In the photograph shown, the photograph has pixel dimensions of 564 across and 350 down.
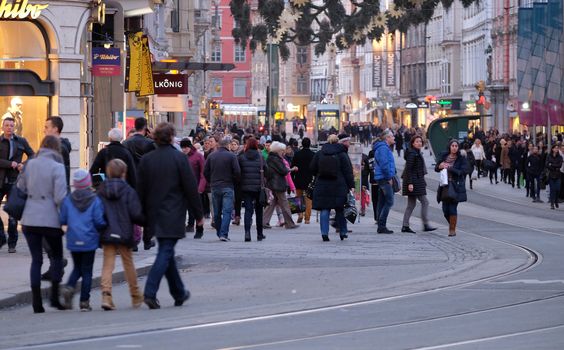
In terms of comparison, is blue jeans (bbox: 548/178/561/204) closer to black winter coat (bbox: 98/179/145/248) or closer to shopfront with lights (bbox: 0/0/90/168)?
shopfront with lights (bbox: 0/0/90/168)

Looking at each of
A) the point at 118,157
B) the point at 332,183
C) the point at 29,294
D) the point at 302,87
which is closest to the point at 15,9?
the point at 332,183

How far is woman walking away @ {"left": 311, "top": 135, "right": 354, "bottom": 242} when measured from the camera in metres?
24.2

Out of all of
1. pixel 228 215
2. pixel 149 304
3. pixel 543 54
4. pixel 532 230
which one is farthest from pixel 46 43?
pixel 543 54

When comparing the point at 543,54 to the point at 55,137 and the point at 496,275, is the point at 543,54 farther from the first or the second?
the point at 55,137

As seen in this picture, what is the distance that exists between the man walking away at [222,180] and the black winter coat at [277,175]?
2.92 meters

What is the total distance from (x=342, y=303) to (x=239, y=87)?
162680 mm

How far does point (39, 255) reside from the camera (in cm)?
1463

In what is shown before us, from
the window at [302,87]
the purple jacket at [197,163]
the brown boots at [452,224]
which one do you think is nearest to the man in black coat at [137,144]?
the purple jacket at [197,163]

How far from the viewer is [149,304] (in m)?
14.7

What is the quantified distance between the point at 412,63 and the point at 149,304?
4509 inches

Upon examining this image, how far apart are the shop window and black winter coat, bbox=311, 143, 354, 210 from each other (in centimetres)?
565

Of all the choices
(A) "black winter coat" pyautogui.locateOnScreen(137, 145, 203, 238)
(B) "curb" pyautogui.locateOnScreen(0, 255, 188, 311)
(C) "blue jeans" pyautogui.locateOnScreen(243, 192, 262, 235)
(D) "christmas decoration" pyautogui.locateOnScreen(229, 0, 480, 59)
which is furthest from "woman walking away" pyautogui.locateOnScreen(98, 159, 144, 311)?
(D) "christmas decoration" pyautogui.locateOnScreen(229, 0, 480, 59)

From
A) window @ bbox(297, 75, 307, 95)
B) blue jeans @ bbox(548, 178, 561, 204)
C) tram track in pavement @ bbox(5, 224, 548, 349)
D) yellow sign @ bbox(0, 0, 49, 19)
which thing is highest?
window @ bbox(297, 75, 307, 95)

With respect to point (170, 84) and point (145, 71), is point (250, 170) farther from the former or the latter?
point (170, 84)
